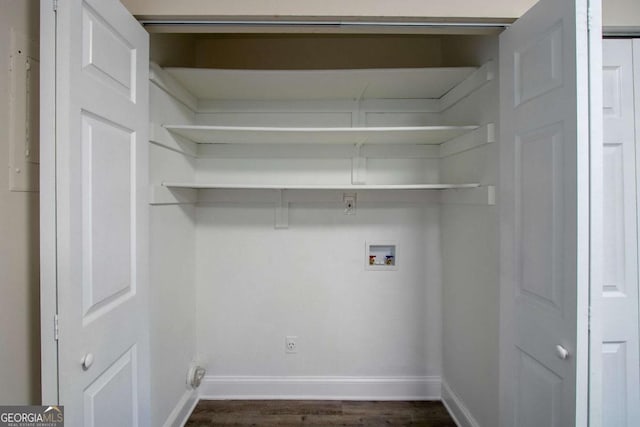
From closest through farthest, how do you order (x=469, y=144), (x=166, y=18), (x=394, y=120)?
1. (x=166, y=18)
2. (x=469, y=144)
3. (x=394, y=120)

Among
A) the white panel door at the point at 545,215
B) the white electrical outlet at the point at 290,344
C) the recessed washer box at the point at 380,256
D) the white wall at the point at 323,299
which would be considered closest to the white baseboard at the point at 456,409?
the white wall at the point at 323,299

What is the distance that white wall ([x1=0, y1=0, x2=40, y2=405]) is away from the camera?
0.93 meters

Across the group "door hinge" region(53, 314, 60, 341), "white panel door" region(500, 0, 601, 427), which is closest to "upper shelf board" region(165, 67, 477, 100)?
"white panel door" region(500, 0, 601, 427)

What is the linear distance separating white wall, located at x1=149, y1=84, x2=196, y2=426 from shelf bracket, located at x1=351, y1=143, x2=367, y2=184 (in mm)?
1125

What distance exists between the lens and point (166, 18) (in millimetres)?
1305

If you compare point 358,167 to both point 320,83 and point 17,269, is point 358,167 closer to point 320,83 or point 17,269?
point 320,83

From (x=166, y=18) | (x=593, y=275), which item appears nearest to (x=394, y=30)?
(x=166, y=18)

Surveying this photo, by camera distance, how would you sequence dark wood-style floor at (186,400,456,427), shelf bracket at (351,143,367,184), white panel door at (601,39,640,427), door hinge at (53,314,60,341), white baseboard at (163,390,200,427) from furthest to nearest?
shelf bracket at (351,143,367,184) → dark wood-style floor at (186,400,456,427) → white baseboard at (163,390,200,427) → white panel door at (601,39,640,427) → door hinge at (53,314,60,341)

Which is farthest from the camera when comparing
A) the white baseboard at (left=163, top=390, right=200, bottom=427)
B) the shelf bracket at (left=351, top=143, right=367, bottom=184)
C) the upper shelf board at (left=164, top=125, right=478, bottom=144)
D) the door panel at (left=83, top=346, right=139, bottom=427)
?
the shelf bracket at (left=351, top=143, right=367, bottom=184)

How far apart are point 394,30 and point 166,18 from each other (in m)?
0.97

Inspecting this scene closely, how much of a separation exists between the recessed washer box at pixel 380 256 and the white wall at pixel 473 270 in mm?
352

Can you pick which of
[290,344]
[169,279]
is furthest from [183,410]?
[169,279]

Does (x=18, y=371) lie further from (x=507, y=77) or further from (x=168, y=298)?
(x=507, y=77)

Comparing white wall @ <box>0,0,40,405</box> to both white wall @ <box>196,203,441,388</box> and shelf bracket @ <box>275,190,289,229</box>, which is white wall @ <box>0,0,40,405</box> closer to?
white wall @ <box>196,203,441,388</box>
